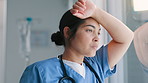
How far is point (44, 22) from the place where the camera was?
2.37 meters

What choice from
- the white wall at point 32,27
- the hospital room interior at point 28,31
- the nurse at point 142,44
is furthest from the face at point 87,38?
the white wall at point 32,27

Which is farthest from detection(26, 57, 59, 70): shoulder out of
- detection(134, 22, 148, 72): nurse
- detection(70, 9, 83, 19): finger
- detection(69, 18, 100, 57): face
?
detection(134, 22, 148, 72): nurse

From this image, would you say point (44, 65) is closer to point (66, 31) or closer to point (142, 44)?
point (66, 31)

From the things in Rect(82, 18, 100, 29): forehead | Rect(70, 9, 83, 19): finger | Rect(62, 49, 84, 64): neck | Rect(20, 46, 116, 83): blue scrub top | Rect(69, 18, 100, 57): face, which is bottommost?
Rect(20, 46, 116, 83): blue scrub top

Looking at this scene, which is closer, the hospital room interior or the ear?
the ear

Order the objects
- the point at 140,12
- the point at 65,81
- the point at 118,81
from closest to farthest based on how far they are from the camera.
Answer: the point at 65,81 < the point at 140,12 < the point at 118,81

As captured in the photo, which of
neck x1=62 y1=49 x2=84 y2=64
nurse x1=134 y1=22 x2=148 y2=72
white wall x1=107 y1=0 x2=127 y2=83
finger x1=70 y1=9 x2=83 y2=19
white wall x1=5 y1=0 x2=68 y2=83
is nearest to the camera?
finger x1=70 y1=9 x2=83 y2=19

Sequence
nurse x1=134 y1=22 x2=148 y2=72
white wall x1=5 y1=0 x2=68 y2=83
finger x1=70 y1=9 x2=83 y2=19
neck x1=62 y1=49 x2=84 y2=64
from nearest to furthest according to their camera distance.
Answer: finger x1=70 y1=9 x2=83 y2=19 → neck x1=62 y1=49 x2=84 y2=64 → nurse x1=134 y1=22 x2=148 y2=72 → white wall x1=5 y1=0 x2=68 y2=83

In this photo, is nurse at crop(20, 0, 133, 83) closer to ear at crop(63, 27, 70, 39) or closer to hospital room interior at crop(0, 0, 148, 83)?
ear at crop(63, 27, 70, 39)

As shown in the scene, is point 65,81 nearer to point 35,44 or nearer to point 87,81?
point 87,81

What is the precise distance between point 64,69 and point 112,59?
26 cm

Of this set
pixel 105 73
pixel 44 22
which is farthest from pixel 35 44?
pixel 105 73

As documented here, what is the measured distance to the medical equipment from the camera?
234cm

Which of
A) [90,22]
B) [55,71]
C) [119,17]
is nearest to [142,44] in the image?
[119,17]
